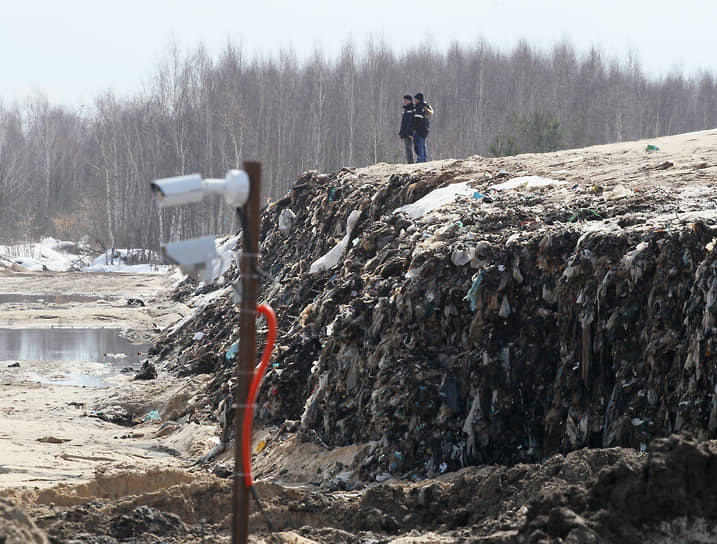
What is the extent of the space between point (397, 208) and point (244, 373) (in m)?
9.67

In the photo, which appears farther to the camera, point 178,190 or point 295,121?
point 295,121

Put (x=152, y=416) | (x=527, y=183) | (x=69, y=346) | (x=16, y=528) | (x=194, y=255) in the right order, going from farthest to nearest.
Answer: (x=69, y=346) → (x=152, y=416) → (x=527, y=183) → (x=16, y=528) → (x=194, y=255)

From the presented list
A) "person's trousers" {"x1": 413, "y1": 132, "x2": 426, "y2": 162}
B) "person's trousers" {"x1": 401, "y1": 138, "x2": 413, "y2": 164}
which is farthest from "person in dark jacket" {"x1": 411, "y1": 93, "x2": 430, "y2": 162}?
"person's trousers" {"x1": 401, "y1": 138, "x2": 413, "y2": 164}

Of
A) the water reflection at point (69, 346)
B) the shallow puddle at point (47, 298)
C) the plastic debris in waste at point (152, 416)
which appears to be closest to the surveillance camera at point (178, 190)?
the plastic debris in waste at point (152, 416)

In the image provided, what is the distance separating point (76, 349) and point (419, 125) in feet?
30.7

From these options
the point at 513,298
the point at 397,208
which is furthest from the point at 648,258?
the point at 397,208

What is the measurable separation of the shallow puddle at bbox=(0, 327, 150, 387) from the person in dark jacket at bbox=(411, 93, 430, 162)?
7597mm

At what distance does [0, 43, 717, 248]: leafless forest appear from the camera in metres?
53.2

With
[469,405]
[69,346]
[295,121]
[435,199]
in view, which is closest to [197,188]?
[469,405]

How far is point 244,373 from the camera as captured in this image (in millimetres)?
3773

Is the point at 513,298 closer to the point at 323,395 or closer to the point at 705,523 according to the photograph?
the point at 323,395

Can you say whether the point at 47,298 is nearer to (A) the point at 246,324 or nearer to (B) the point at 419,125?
(B) the point at 419,125

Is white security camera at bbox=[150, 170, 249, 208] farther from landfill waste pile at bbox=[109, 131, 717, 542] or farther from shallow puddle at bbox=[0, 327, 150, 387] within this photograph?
shallow puddle at bbox=[0, 327, 150, 387]

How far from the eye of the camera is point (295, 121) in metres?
55.9
